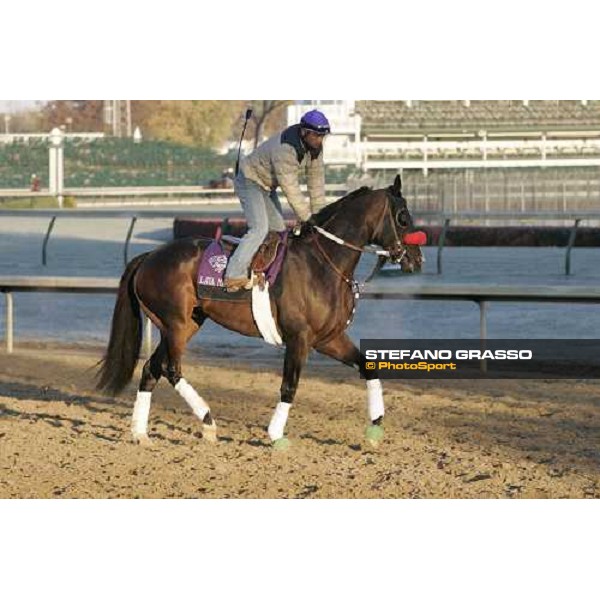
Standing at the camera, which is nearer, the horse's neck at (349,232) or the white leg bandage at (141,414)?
the horse's neck at (349,232)

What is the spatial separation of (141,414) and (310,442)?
114 cm

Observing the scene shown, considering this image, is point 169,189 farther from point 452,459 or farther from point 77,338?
point 452,459

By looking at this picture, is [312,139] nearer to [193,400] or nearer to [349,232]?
[349,232]

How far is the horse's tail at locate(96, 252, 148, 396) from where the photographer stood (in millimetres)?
10406

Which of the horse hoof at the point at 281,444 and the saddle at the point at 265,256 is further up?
the saddle at the point at 265,256

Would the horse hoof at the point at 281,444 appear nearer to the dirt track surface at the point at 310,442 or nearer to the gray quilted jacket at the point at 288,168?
the dirt track surface at the point at 310,442

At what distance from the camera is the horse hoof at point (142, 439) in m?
9.95

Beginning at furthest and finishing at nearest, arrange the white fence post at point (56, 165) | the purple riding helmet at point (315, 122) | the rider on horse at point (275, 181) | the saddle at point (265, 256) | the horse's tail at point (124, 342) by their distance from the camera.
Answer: the white fence post at point (56, 165) < the horse's tail at point (124, 342) < the saddle at point (265, 256) < the rider on horse at point (275, 181) < the purple riding helmet at point (315, 122)

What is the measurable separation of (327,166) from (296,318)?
16431 mm

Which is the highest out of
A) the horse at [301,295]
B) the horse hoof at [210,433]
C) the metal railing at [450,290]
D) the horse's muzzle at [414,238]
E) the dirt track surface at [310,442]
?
the horse's muzzle at [414,238]

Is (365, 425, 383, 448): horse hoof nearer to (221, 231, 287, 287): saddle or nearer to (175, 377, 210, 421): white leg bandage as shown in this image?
(175, 377, 210, 421): white leg bandage

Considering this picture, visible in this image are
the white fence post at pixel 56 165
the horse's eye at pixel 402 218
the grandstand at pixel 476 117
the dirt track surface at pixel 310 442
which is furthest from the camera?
the white fence post at pixel 56 165

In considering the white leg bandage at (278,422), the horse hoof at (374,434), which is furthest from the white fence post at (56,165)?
the white leg bandage at (278,422)

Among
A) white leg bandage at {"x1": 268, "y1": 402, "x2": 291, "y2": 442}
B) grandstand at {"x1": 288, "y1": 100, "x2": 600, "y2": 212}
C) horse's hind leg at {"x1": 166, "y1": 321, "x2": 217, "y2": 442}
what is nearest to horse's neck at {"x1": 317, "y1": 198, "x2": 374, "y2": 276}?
white leg bandage at {"x1": 268, "y1": 402, "x2": 291, "y2": 442}
